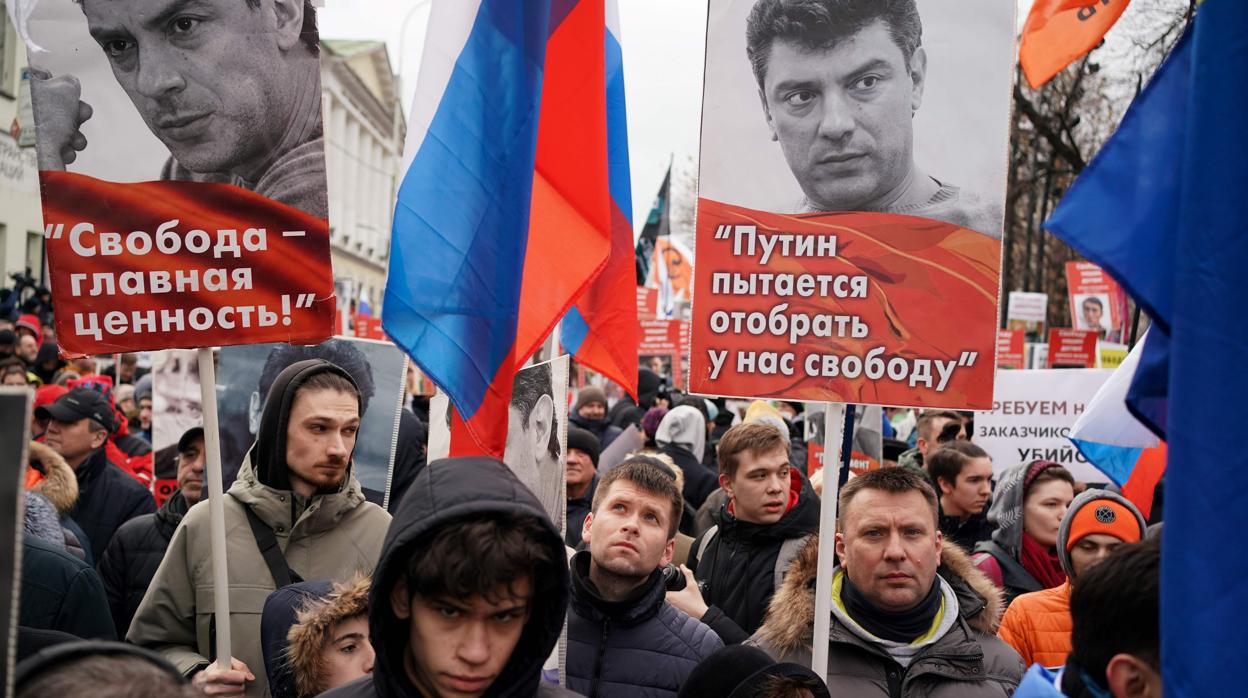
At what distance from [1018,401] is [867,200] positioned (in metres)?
4.47

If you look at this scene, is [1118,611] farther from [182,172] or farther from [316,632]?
[182,172]

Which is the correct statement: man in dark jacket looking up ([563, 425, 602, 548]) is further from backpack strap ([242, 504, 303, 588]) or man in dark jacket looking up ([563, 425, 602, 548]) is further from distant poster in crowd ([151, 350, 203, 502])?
backpack strap ([242, 504, 303, 588])

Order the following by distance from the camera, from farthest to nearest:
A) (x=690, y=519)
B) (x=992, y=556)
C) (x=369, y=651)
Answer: (x=690, y=519) → (x=992, y=556) → (x=369, y=651)

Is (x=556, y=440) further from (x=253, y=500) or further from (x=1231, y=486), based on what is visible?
(x=1231, y=486)

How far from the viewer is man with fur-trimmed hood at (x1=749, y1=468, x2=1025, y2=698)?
3.73m

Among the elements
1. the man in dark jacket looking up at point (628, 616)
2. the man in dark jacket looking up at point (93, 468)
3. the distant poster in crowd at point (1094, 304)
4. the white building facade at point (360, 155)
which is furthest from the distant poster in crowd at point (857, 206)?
the white building facade at point (360, 155)

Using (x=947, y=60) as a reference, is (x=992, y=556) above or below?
below

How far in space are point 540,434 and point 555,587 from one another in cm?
145

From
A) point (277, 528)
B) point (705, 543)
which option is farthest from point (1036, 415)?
point (277, 528)

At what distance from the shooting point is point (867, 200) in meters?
4.01

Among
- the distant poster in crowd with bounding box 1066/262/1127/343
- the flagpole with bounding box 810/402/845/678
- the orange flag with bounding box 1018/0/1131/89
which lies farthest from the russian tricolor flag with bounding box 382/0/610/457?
the distant poster in crowd with bounding box 1066/262/1127/343

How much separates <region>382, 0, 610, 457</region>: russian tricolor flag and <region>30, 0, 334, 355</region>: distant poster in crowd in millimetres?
289

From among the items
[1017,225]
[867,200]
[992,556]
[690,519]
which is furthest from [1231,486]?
[1017,225]

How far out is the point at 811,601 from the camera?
13.0 feet
